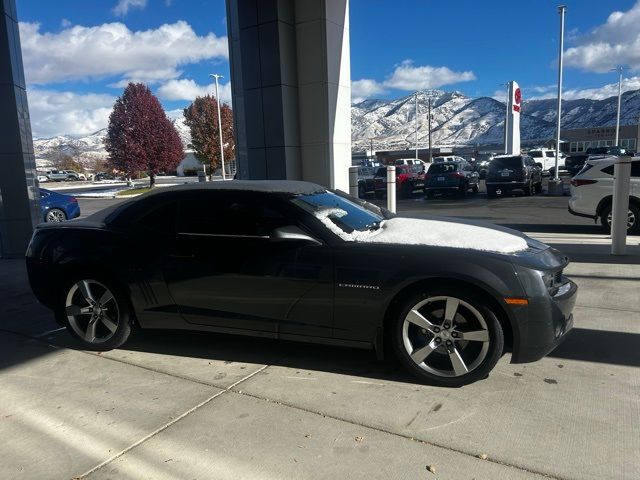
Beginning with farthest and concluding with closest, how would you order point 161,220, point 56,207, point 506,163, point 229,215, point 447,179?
1. point 447,179
2. point 506,163
3. point 56,207
4. point 161,220
5. point 229,215

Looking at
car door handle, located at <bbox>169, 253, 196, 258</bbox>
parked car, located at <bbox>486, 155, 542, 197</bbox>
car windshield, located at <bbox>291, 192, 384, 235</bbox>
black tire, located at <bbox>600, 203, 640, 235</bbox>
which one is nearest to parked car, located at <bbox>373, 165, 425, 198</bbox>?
parked car, located at <bbox>486, 155, 542, 197</bbox>

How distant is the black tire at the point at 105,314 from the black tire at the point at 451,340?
7.69 feet

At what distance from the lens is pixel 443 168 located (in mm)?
20938

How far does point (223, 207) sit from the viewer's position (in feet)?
13.7

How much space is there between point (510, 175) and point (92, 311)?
59.5ft

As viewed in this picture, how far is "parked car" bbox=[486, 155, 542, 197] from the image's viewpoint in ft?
64.4

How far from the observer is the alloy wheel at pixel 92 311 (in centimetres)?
448

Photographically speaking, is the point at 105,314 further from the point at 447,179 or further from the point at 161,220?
the point at 447,179

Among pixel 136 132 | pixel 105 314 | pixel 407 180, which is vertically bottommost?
pixel 105 314

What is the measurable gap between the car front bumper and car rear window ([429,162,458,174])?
1791 centimetres

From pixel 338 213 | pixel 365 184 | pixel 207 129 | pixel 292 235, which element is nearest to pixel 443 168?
pixel 365 184

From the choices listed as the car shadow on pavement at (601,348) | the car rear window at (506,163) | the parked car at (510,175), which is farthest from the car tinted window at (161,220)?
the car rear window at (506,163)

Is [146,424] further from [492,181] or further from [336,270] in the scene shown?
[492,181]

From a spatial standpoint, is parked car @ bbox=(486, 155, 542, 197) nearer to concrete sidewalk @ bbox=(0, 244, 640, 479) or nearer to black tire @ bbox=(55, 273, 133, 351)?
concrete sidewalk @ bbox=(0, 244, 640, 479)
